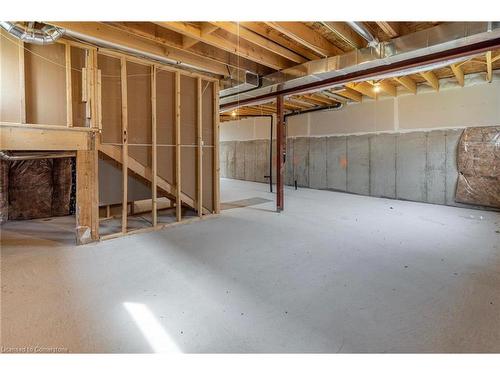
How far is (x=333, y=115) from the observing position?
7422 mm

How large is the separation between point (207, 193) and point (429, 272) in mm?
3279

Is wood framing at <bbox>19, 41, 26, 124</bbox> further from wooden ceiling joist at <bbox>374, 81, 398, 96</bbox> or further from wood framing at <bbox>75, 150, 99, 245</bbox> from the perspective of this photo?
wooden ceiling joist at <bbox>374, 81, 398, 96</bbox>

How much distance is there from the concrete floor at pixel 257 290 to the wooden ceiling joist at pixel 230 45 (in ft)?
7.83

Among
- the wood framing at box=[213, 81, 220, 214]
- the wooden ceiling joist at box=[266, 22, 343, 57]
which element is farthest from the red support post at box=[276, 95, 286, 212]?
the wooden ceiling joist at box=[266, 22, 343, 57]

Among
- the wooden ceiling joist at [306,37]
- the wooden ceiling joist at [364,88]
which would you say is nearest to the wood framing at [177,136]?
the wooden ceiling joist at [306,37]

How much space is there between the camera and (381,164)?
6418mm

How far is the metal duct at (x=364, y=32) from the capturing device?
2672 mm

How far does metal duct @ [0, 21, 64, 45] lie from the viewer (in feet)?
7.86

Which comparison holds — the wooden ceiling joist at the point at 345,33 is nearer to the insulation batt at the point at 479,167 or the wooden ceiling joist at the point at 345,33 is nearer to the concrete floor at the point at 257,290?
the concrete floor at the point at 257,290

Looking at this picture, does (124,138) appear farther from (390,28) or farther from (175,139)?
(390,28)

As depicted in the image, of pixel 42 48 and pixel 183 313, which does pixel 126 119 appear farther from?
pixel 183 313

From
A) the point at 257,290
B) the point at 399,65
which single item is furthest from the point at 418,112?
the point at 257,290

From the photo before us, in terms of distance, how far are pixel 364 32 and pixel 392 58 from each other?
60 centimetres

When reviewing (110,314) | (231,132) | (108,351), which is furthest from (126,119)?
(231,132)
